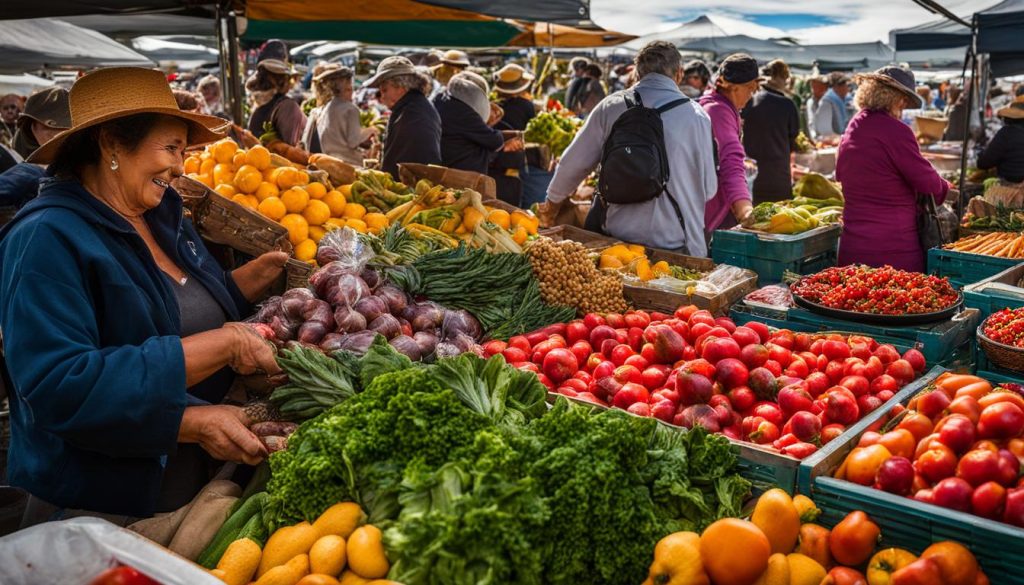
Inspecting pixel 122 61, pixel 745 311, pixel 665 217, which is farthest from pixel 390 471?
pixel 122 61

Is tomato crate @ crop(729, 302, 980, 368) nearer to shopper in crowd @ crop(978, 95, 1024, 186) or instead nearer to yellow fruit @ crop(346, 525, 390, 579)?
yellow fruit @ crop(346, 525, 390, 579)

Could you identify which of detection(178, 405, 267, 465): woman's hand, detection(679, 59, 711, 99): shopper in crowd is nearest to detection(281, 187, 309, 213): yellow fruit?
detection(178, 405, 267, 465): woman's hand

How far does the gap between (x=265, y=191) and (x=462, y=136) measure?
3.12m

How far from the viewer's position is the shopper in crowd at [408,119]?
264 inches

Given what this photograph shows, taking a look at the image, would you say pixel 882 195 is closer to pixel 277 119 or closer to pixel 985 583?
pixel 985 583

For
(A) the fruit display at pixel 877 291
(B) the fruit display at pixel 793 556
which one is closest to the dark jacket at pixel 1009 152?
(A) the fruit display at pixel 877 291

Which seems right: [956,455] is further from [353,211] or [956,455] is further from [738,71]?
[738,71]

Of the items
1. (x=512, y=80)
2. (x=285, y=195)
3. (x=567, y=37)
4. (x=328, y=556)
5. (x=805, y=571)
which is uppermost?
(x=567, y=37)

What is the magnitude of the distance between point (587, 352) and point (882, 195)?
294 centimetres

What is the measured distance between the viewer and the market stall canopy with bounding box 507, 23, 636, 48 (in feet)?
42.1

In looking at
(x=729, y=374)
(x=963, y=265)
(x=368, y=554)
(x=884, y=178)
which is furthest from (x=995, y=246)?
(x=368, y=554)

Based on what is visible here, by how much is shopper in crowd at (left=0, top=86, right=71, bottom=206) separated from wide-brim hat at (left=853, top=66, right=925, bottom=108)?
475 cm

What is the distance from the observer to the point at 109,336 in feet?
7.83

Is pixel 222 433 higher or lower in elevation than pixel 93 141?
lower
